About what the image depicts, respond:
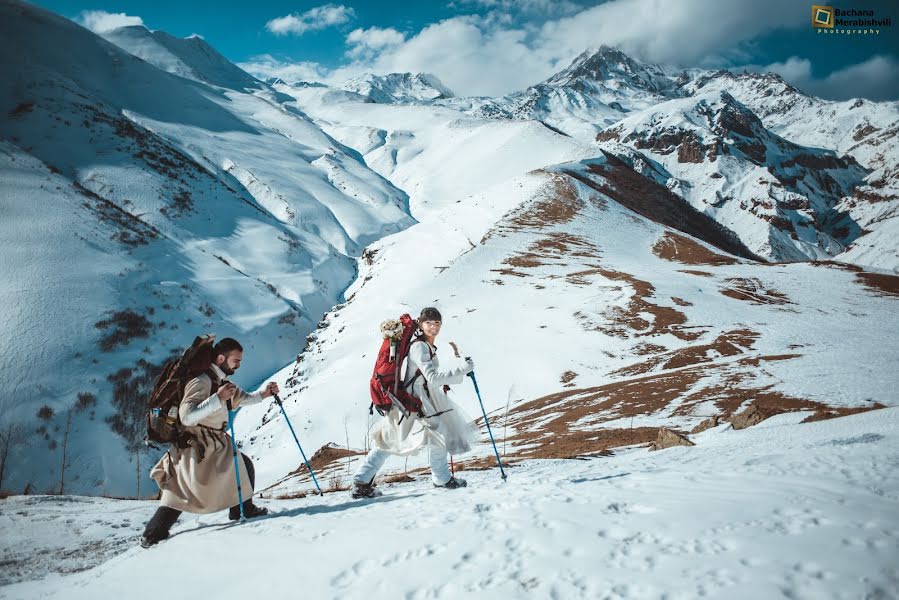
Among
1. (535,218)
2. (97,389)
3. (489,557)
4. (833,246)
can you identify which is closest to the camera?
(489,557)

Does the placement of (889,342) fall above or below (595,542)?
below

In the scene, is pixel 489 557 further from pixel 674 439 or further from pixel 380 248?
pixel 380 248

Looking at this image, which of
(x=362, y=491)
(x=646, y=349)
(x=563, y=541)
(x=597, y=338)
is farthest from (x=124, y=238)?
(x=563, y=541)

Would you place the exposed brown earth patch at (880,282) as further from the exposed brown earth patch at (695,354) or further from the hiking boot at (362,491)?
the hiking boot at (362,491)

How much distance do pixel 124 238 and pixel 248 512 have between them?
63217 millimetres

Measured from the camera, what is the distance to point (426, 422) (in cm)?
664

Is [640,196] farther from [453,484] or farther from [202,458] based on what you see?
[202,458]

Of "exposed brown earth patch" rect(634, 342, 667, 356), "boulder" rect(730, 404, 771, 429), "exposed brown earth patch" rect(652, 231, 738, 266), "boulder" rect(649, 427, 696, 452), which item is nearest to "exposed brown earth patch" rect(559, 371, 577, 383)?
"exposed brown earth patch" rect(634, 342, 667, 356)

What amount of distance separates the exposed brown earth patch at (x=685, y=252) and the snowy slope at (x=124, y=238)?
55.9m

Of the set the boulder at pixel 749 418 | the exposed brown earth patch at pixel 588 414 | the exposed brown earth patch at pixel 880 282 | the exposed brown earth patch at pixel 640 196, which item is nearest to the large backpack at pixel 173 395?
the exposed brown earth patch at pixel 588 414

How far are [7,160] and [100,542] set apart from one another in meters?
77.9

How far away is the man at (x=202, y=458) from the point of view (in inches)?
220

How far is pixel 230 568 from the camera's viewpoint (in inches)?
177

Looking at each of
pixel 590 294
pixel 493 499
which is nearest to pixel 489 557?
pixel 493 499
